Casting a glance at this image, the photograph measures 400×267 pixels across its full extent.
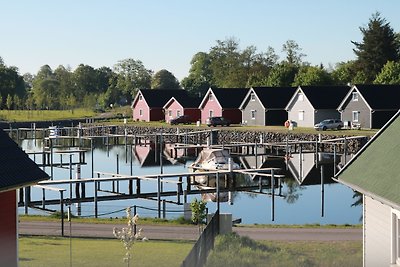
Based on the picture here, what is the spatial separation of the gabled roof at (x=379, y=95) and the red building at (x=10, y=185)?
59.2 m

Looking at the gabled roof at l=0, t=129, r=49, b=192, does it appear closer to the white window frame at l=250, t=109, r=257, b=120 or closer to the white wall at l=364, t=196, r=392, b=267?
the white wall at l=364, t=196, r=392, b=267

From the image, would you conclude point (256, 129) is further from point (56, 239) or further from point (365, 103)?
point (56, 239)

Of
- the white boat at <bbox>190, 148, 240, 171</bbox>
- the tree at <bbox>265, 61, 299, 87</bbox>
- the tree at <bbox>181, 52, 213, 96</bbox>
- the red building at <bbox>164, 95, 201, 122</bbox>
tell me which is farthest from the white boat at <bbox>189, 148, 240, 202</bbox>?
the tree at <bbox>181, 52, 213, 96</bbox>

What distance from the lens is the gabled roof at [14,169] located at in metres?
16.6

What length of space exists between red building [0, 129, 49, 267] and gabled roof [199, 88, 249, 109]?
2928 inches

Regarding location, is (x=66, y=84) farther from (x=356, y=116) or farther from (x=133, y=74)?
(x=356, y=116)

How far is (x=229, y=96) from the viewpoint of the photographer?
307ft

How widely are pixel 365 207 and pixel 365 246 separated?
0.88 m

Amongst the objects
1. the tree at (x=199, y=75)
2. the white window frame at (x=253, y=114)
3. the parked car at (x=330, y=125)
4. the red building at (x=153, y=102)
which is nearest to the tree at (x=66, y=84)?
the tree at (x=199, y=75)

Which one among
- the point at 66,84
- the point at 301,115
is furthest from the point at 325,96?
the point at 66,84

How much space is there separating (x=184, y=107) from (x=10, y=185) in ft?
272

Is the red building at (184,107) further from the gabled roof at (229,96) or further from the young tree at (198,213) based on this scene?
the young tree at (198,213)

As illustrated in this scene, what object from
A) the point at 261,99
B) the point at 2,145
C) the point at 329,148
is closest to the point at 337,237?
the point at 2,145

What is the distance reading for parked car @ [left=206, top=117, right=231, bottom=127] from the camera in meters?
87.1
